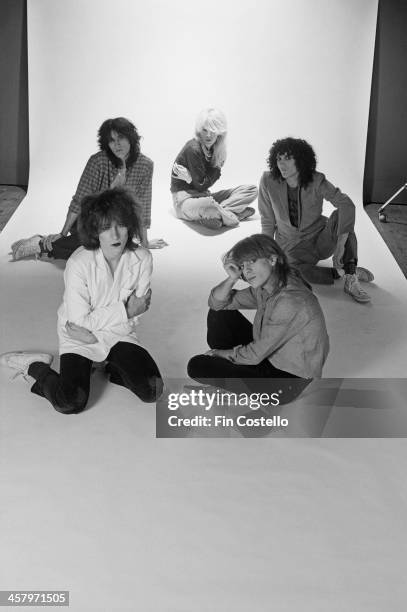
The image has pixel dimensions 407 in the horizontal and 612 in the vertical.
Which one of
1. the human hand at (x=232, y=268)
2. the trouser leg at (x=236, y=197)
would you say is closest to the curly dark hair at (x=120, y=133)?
the trouser leg at (x=236, y=197)

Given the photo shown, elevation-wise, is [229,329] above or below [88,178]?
below

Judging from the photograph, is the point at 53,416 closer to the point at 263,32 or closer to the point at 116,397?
the point at 116,397

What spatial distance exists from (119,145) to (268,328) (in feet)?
6.12

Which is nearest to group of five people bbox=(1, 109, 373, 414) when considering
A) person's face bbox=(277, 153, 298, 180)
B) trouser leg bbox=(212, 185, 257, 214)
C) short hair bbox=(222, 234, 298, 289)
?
short hair bbox=(222, 234, 298, 289)

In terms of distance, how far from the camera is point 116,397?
139 inches

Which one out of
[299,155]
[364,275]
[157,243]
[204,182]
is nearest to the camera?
[299,155]

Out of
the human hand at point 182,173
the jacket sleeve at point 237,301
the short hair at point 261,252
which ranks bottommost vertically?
the jacket sleeve at point 237,301

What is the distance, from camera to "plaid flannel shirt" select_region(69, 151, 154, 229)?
16.0ft

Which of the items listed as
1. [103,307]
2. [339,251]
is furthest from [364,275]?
[103,307]

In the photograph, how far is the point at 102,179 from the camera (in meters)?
4.91

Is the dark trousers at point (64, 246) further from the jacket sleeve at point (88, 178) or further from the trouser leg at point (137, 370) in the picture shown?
the trouser leg at point (137, 370)

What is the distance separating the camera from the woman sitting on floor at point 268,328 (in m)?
3.26

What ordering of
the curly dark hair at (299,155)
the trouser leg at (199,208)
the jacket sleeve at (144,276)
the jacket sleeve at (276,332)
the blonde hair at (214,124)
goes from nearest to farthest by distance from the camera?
the jacket sleeve at (276,332), the jacket sleeve at (144,276), the curly dark hair at (299,155), the blonde hair at (214,124), the trouser leg at (199,208)

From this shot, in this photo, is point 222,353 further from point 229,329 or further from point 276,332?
point 276,332
